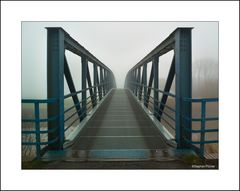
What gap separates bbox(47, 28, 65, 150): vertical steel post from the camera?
3.67 metres

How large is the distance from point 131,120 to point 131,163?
111 inches

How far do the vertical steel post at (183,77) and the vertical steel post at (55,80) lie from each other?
1.88 m

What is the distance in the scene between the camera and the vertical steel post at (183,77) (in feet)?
12.3

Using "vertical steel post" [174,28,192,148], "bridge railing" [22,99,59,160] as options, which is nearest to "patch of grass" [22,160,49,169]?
"bridge railing" [22,99,59,160]

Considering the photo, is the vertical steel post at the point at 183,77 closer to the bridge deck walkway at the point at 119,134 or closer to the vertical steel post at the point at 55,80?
the bridge deck walkway at the point at 119,134

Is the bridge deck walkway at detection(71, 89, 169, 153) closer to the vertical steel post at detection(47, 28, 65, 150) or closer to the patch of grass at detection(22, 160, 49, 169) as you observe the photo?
the vertical steel post at detection(47, 28, 65, 150)

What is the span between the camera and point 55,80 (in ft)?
12.2

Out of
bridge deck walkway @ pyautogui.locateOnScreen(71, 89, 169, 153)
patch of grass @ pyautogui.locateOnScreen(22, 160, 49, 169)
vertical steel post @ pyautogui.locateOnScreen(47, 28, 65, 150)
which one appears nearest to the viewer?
patch of grass @ pyautogui.locateOnScreen(22, 160, 49, 169)

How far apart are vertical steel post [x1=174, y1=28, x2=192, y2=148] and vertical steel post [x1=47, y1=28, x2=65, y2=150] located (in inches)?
73.9

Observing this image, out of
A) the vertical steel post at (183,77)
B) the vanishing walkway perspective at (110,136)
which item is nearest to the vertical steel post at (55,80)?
the vanishing walkway perspective at (110,136)

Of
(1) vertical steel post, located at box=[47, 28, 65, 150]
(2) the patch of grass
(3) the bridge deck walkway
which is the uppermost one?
(1) vertical steel post, located at box=[47, 28, 65, 150]

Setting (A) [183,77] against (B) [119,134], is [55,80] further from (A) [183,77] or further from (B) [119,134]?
(A) [183,77]

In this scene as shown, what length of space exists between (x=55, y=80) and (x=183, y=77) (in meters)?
2.05

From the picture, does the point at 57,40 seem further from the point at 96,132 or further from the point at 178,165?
the point at 178,165
